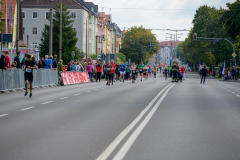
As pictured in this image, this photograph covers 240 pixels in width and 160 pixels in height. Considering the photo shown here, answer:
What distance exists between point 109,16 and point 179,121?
119450 millimetres

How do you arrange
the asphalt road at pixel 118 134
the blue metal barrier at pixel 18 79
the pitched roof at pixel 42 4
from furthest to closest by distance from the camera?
the pitched roof at pixel 42 4 < the blue metal barrier at pixel 18 79 < the asphalt road at pixel 118 134

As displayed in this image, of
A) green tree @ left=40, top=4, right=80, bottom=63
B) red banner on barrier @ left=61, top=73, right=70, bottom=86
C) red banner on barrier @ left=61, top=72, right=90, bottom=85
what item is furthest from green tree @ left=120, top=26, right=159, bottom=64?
red banner on barrier @ left=61, top=73, right=70, bottom=86

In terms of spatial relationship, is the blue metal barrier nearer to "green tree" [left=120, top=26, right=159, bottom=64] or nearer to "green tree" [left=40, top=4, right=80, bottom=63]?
"green tree" [left=40, top=4, right=80, bottom=63]

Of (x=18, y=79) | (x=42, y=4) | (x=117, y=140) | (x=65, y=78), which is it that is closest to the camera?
(x=117, y=140)

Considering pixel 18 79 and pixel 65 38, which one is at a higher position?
pixel 65 38

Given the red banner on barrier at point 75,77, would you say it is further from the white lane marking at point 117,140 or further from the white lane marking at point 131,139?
the white lane marking at point 117,140

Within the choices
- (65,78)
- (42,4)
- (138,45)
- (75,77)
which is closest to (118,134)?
(65,78)

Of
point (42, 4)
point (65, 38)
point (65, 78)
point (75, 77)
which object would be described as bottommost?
point (75, 77)

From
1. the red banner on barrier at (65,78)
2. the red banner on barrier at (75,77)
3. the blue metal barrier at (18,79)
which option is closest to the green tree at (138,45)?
the red banner on barrier at (75,77)

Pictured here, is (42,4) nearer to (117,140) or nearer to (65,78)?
(65,78)

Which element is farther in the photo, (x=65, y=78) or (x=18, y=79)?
(x=65, y=78)

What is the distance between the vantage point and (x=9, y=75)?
2156 centimetres

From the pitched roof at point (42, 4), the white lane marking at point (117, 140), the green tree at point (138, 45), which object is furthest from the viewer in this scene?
the green tree at point (138, 45)

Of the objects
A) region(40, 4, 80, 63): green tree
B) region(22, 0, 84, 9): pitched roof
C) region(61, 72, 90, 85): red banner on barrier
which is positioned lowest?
region(61, 72, 90, 85): red banner on barrier
